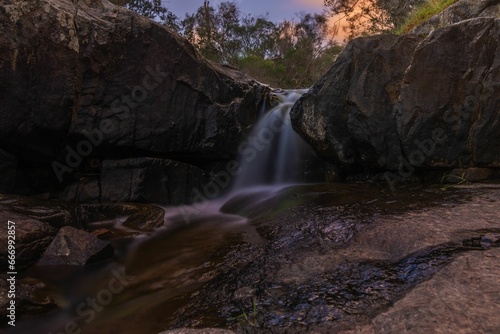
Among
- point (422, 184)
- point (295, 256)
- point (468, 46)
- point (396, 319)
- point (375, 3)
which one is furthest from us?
point (375, 3)

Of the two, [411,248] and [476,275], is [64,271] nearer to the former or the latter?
[411,248]

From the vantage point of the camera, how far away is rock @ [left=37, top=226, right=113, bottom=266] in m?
3.88

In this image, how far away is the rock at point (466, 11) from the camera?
6.90 meters

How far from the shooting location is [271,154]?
27.0 feet

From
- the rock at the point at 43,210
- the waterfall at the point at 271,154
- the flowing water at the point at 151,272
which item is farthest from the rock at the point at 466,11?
the rock at the point at 43,210

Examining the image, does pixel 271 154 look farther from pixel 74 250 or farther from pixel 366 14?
pixel 366 14

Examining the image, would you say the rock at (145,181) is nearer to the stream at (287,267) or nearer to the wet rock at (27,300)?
the stream at (287,267)

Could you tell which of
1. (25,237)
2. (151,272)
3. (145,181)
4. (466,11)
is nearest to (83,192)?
(145,181)

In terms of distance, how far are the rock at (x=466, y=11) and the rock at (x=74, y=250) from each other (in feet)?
24.4

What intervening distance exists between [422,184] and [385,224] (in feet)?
8.33

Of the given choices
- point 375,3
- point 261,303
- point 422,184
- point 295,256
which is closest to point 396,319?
point 261,303

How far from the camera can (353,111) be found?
599cm

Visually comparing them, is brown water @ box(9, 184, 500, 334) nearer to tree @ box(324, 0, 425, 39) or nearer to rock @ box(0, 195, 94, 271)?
rock @ box(0, 195, 94, 271)

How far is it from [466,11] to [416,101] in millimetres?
3741
